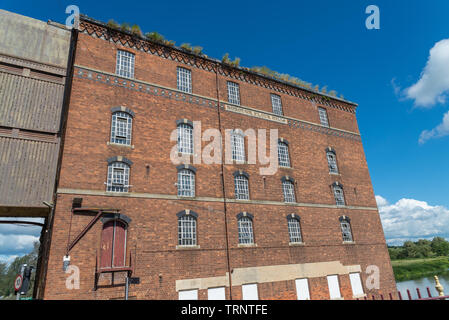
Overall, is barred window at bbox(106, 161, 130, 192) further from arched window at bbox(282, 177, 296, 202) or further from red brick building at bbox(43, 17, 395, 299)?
arched window at bbox(282, 177, 296, 202)

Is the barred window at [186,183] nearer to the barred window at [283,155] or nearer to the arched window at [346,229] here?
the barred window at [283,155]

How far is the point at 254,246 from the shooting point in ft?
55.0

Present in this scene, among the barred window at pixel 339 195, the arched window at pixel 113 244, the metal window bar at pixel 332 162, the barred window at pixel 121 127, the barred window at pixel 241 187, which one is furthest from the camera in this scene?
the metal window bar at pixel 332 162

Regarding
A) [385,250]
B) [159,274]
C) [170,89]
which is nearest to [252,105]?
[170,89]

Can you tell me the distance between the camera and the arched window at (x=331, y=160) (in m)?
22.9

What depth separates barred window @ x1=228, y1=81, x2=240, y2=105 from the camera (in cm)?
2034

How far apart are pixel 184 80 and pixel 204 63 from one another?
90.2 inches

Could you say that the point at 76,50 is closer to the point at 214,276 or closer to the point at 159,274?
the point at 159,274

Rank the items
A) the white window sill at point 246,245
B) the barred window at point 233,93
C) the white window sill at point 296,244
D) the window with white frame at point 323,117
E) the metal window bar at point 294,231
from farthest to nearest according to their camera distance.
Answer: the window with white frame at point 323,117
the barred window at point 233,93
the metal window bar at point 294,231
the white window sill at point 296,244
the white window sill at point 246,245

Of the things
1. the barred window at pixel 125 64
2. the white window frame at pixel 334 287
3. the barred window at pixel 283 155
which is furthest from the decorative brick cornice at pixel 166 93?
the white window frame at pixel 334 287

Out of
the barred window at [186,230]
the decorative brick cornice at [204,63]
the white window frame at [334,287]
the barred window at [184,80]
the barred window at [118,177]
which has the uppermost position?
the decorative brick cornice at [204,63]

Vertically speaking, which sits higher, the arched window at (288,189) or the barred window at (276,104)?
the barred window at (276,104)

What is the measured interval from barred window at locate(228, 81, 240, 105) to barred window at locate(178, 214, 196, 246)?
9.17 metres

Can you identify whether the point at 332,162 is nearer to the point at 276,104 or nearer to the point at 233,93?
the point at 276,104
